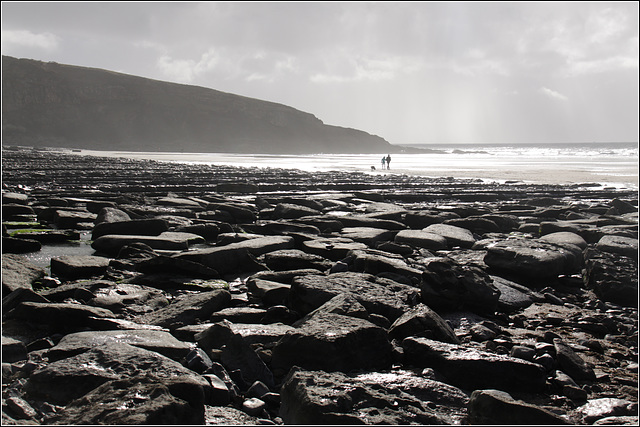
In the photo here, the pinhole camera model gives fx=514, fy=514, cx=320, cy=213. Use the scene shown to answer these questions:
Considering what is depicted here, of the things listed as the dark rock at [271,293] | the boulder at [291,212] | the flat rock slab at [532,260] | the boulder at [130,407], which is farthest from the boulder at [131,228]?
the boulder at [130,407]

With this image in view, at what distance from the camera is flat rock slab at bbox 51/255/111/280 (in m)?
6.01

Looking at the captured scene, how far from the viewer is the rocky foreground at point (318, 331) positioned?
2.89 meters

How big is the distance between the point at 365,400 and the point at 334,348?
0.62 m

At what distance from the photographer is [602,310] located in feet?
18.0

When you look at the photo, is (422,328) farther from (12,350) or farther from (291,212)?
(291,212)

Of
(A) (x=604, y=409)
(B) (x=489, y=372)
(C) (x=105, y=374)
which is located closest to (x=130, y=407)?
(C) (x=105, y=374)

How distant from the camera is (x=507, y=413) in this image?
2.83 metres

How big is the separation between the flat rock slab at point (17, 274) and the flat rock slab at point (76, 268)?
36cm

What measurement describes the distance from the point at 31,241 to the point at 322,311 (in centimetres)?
547

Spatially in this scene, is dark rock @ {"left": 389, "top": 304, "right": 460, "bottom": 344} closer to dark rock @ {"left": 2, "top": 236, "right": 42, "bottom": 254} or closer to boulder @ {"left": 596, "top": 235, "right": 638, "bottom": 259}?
boulder @ {"left": 596, "top": 235, "right": 638, "bottom": 259}

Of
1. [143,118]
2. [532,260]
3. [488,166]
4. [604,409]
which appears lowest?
[604,409]

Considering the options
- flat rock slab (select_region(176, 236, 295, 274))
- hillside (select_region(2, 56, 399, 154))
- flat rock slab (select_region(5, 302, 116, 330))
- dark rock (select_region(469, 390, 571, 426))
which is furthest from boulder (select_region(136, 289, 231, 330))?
hillside (select_region(2, 56, 399, 154))

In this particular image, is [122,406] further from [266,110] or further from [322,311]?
[266,110]

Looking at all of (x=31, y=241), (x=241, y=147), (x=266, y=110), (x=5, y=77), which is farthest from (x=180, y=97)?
(x=31, y=241)
